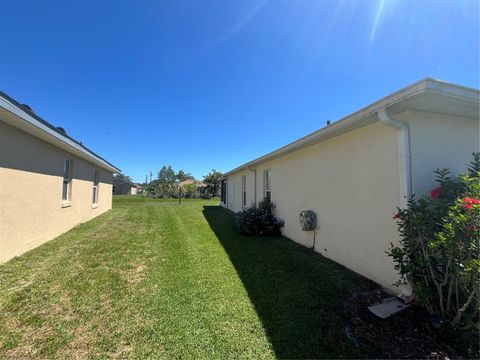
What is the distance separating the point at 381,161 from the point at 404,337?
2.33m

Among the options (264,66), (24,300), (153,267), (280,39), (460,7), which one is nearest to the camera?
(24,300)

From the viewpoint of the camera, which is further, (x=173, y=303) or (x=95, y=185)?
(x=95, y=185)

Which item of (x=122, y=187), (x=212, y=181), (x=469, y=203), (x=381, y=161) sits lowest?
(x=469, y=203)

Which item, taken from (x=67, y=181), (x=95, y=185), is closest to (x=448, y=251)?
(x=67, y=181)

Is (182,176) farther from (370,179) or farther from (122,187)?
(370,179)

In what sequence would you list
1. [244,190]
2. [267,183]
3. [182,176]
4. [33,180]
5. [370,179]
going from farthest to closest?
[182,176] → [244,190] → [267,183] → [33,180] → [370,179]

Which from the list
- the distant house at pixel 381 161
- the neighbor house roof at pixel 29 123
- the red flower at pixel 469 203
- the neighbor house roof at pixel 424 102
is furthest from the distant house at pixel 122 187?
the red flower at pixel 469 203

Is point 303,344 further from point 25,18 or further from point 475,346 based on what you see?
point 25,18

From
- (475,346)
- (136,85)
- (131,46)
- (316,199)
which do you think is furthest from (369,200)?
(136,85)

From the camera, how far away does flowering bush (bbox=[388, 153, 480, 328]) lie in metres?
1.96

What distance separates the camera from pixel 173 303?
290cm

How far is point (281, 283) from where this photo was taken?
3.51 meters

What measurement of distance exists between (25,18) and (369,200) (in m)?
8.41

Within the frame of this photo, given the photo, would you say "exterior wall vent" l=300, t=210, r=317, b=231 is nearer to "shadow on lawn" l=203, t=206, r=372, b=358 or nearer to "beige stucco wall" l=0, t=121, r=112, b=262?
"shadow on lawn" l=203, t=206, r=372, b=358
